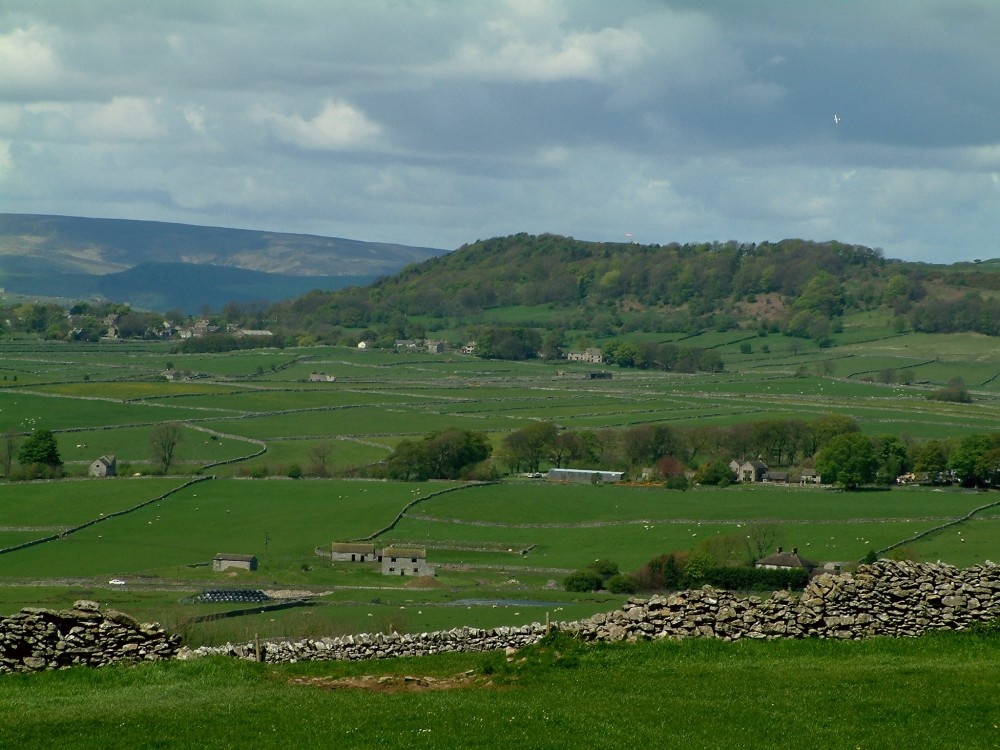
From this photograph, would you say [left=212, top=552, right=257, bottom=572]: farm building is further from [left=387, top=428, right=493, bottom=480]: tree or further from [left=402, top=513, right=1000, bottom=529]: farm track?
[left=387, top=428, right=493, bottom=480]: tree

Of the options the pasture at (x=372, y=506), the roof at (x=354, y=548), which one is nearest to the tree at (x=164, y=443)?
the pasture at (x=372, y=506)

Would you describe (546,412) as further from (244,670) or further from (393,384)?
(244,670)

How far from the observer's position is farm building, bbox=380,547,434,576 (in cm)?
6384

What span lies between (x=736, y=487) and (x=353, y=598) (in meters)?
40.7

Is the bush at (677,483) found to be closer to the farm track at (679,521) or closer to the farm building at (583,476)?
the farm building at (583,476)

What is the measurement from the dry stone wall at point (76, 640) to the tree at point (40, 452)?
73.9 metres

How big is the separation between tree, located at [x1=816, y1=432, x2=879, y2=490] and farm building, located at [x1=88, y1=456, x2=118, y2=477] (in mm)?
42603

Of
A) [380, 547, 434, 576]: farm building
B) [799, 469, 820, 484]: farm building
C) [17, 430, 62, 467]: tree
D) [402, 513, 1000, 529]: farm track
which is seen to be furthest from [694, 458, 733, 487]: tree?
[17, 430, 62, 467]: tree

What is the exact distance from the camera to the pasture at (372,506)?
57.3m

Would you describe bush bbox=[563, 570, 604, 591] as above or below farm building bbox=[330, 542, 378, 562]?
above

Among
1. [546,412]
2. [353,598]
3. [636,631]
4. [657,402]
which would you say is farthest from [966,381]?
[636,631]

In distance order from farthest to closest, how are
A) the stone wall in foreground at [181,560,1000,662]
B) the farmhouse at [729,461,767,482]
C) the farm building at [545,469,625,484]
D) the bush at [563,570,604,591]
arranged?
the farmhouse at [729,461,767,482] → the farm building at [545,469,625,484] → the bush at [563,570,604,591] → the stone wall in foreground at [181,560,1000,662]

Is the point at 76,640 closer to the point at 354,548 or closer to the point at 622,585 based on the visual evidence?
the point at 622,585

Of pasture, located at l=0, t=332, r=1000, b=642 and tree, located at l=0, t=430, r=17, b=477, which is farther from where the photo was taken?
tree, located at l=0, t=430, r=17, b=477
